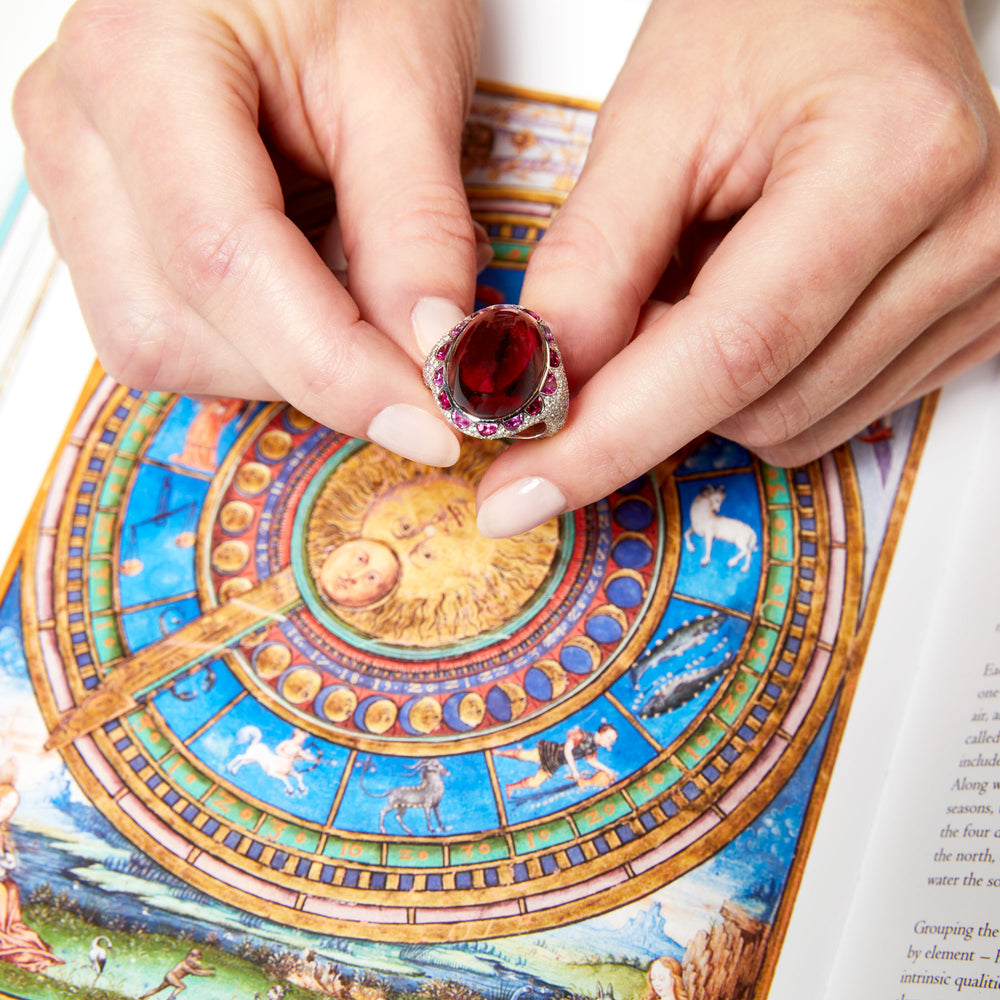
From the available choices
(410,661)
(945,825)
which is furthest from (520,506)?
(945,825)

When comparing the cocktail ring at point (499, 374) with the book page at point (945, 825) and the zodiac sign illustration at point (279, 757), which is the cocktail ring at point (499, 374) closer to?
the zodiac sign illustration at point (279, 757)

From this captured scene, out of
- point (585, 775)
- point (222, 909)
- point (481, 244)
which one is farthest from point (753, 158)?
point (222, 909)

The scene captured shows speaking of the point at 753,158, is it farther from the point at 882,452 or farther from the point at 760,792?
the point at 760,792

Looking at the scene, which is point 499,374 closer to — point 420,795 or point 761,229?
point 761,229

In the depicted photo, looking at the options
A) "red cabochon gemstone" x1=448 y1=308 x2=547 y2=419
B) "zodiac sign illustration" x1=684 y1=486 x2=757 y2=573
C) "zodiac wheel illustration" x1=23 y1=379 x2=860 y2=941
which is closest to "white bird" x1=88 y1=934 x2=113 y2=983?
"zodiac wheel illustration" x1=23 y1=379 x2=860 y2=941

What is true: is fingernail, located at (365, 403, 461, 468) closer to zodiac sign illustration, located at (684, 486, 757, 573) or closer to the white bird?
zodiac sign illustration, located at (684, 486, 757, 573)
